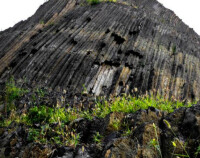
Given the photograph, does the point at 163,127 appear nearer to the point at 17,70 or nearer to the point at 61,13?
the point at 17,70

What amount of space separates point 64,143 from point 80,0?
2083cm

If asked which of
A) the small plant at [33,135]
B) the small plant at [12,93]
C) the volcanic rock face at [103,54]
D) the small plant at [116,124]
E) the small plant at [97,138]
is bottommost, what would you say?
the small plant at [33,135]

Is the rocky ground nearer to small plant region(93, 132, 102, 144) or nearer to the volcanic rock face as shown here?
small plant region(93, 132, 102, 144)

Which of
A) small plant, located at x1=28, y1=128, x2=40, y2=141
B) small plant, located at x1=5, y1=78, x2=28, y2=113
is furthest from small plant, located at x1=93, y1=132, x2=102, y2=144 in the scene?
small plant, located at x1=5, y1=78, x2=28, y2=113

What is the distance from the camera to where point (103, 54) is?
15.0 metres

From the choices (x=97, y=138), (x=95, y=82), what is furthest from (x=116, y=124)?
(x=95, y=82)

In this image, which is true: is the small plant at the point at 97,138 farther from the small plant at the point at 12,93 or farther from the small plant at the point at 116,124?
the small plant at the point at 12,93

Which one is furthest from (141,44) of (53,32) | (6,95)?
(6,95)

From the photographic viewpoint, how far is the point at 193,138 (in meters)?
3.52

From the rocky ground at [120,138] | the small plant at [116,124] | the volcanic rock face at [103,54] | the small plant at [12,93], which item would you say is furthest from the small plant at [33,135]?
the volcanic rock face at [103,54]

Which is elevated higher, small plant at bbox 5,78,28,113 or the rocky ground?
small plant at bbox 5,78,28,113

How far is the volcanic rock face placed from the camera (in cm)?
1362

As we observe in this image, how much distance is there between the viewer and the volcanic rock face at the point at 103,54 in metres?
13.6

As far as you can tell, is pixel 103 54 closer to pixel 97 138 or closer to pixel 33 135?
pixel 33 135
